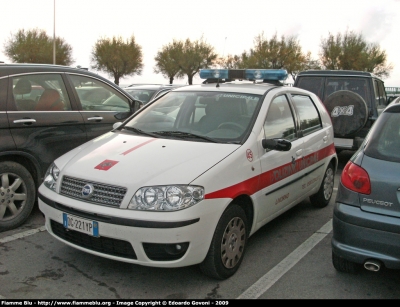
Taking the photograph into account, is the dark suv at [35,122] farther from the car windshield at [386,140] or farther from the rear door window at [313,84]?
the rear door window at [313,84]

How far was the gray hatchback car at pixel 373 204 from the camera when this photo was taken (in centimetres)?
316

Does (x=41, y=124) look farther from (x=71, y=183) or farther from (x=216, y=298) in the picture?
(x=216, y=298)

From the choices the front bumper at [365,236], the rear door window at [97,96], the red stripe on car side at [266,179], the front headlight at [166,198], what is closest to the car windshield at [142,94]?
the rear door window at [97,96]

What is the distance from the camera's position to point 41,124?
4.94m

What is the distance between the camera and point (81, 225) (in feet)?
11.2

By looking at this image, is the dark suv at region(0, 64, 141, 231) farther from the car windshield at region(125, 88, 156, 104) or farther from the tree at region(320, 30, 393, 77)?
the tree at region(320, 30, 393, 77)

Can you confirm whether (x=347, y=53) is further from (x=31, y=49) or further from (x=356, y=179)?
(x=356, y=179)

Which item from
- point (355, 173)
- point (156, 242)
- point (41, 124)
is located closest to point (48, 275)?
point (156, 242)

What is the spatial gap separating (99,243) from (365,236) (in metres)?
1.99

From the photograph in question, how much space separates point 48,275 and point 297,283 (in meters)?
2.04

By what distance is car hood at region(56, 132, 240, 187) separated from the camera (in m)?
3.40

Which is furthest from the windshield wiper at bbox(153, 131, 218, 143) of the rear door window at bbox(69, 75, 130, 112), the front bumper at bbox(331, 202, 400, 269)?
the rear door window at bbox(69, 75, 130, 112)

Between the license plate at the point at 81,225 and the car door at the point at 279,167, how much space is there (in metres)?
1.50

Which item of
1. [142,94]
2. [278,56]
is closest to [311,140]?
[142,94]
